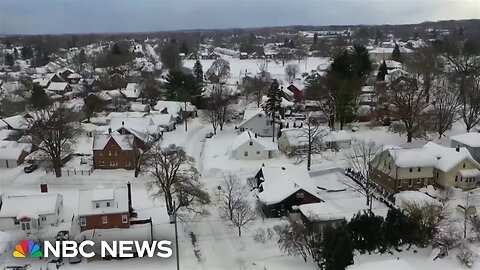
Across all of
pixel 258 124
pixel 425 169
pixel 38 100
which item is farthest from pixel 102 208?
pixel 38 100

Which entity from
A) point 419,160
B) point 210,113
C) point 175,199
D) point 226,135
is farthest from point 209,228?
point 210,113

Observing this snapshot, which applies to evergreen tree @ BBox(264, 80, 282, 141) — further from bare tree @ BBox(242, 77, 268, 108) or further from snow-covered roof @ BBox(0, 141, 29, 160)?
snow-covered roof @ BBox(0, 141, 29, 160)

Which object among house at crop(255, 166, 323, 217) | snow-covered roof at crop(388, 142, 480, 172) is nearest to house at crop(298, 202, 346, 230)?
house at crop(255, 166, 323, 217)

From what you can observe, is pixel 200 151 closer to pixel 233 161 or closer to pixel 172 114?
pixel 233 161

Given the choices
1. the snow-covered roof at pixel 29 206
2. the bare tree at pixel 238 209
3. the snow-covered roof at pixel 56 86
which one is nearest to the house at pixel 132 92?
the snow-covered roof at pixel 56 86

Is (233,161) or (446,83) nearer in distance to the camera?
(233,161)

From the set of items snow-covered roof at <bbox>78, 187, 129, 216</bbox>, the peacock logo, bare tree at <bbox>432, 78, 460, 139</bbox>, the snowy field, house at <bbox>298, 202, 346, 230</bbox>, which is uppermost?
bare tree at <bbox>432, 78, 460, 139</bbox>
